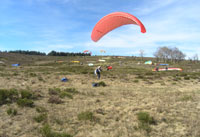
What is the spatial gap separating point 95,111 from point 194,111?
4747 mm

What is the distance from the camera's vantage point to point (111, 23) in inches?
496

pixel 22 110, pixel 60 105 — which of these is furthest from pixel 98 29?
pixel 22 110

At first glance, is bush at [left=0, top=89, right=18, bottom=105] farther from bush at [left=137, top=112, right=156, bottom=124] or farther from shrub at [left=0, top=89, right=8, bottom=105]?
bush at [left=137, top=112, right=156, bottom=124]

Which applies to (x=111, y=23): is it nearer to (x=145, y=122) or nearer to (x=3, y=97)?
(x=145, y=122)

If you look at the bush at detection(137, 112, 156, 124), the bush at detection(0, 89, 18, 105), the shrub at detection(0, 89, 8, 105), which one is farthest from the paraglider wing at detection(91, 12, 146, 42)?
the shrub at detection(0, 89, 8, 105)

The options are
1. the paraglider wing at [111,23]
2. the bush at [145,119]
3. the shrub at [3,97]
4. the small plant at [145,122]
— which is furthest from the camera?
the paraglider wing at [111,23]

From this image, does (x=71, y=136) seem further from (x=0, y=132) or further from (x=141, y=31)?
(x=141, y=31)

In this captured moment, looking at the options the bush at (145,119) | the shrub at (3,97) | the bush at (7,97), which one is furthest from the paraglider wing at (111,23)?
the shrub at (3,97)

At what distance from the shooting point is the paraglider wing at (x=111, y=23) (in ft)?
32.0

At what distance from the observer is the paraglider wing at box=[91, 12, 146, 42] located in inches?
384

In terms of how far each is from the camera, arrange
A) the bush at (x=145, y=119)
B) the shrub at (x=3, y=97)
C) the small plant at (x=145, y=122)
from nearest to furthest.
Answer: the small plant at (x=145, y=122) → the bush at (x=145, y=119) → the shrub at (x=3, y=97)

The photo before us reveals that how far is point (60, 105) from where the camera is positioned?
7496 millimetres

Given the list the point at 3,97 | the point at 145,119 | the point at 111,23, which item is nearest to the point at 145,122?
the point at 145,119

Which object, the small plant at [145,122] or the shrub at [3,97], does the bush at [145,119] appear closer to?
the small plant at [145,122]
